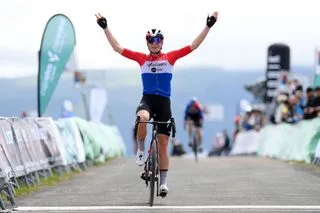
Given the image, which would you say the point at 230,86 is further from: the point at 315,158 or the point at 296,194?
the point at 296,194

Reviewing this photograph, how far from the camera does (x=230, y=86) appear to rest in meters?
91.3

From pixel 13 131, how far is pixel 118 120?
6723cm

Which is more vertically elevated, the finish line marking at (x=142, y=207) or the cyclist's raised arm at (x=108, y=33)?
the cyclist's raised arm at (x=108, y=33)

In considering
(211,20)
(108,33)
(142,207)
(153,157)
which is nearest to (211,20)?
(211,20)

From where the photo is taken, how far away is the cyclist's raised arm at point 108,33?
45.5ft

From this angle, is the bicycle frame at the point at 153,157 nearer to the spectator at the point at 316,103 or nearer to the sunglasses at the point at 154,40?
the sunglasses at the point at 154,40

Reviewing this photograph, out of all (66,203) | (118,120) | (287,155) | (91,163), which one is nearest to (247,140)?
(287,155)

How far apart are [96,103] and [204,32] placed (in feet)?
86.0

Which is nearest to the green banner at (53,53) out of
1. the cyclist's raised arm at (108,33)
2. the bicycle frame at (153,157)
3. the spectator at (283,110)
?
the spectator at (283,110)

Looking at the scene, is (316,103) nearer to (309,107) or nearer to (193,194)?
(309,107)

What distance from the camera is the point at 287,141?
95.3 ft

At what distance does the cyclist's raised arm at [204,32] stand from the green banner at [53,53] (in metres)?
9.44

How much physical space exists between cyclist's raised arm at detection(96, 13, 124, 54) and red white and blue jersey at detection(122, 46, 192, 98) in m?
0.19

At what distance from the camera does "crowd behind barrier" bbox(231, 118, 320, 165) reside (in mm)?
23625
